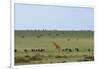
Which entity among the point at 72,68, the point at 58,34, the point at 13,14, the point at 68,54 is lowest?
the point at 72,68

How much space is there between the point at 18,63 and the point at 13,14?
475mm

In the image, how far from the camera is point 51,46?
7.04ft

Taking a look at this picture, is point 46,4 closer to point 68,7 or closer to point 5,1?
point 68,7

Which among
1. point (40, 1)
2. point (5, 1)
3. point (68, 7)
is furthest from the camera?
point (68, 7)

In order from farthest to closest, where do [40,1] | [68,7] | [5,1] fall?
[68,7]
[40,1]
[5,1]

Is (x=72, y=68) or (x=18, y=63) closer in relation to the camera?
(x=18, y=63)

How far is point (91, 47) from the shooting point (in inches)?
91.1

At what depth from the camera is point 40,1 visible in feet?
6.88

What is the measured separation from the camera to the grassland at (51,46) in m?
2.05

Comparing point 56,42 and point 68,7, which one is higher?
point 68,7

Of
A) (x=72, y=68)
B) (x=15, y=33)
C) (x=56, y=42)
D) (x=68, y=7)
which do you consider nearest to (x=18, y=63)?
(x=15, y=33)

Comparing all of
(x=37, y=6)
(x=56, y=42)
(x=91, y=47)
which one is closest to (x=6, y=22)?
(x=37, y=6)

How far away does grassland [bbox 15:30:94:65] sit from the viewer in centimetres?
205

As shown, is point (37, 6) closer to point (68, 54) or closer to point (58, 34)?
point (58, 34)
